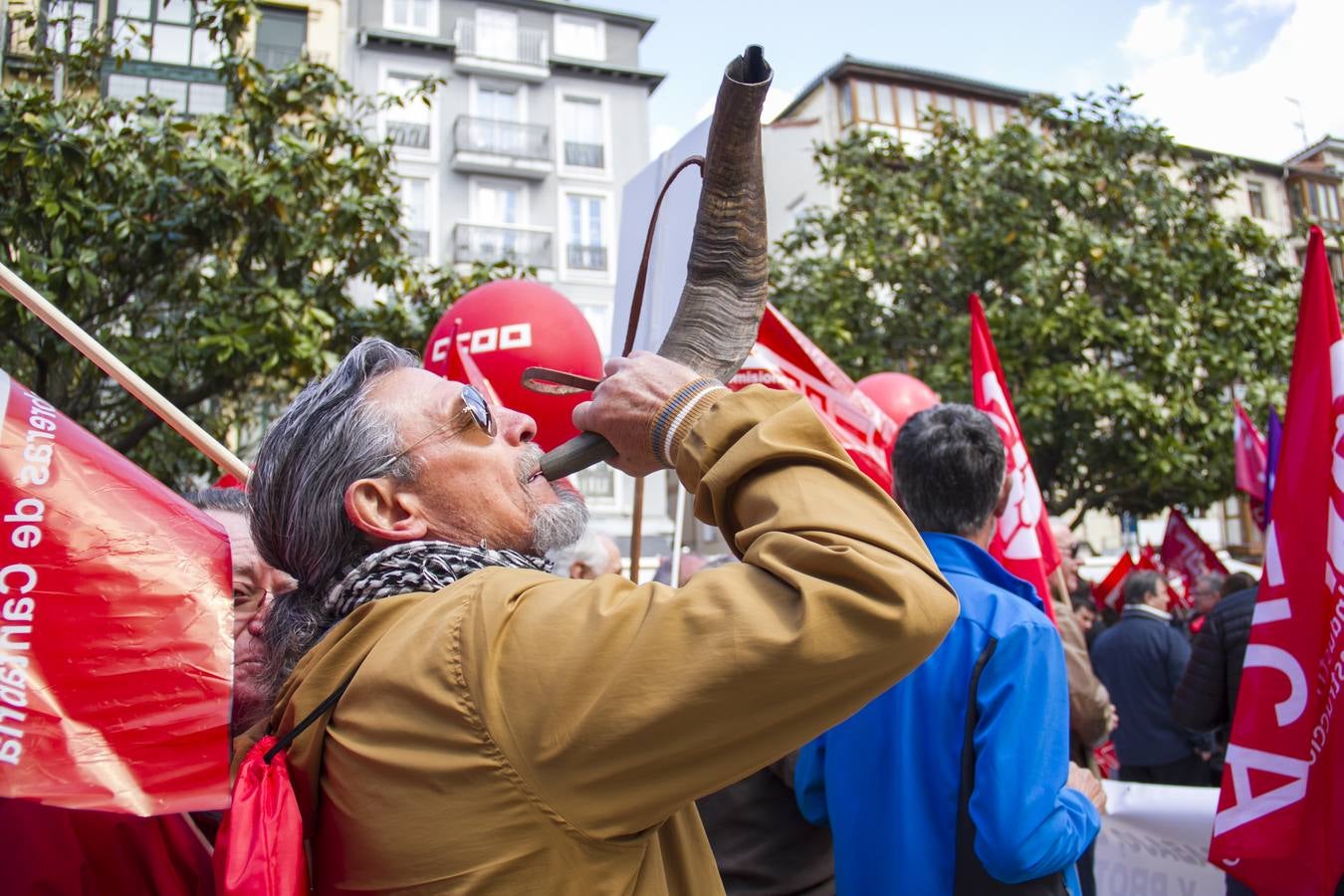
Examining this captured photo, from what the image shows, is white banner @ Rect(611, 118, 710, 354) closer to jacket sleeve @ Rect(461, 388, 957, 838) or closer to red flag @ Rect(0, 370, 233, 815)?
jacket sleeve @ Rect(461, 388, 957, 838)

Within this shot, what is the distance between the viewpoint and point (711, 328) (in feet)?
5.07

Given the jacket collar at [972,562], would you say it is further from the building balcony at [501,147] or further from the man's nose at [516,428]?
the building balcony at [501,147]

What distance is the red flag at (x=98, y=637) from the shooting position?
119cm

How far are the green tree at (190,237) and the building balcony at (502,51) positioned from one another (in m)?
18.0

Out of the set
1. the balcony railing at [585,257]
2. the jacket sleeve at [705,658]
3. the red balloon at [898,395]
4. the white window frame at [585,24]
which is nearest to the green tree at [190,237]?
the red balloon at [898,395]

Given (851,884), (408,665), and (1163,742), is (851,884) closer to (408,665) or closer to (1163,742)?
(408,665)

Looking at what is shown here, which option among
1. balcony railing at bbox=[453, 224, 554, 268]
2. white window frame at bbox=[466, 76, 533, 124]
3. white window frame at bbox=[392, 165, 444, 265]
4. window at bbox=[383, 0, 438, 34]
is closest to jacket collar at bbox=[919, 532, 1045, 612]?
balcony railing at bbox=[453, 224, 554, 268]

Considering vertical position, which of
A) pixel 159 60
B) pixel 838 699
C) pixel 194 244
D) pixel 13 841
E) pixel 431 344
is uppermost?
pixel 159 60

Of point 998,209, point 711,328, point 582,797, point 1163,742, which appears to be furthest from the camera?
point 998,209

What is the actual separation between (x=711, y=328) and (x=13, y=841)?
3.87 feet

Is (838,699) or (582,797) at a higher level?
(838,699)

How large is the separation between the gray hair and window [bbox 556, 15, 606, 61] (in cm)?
2786

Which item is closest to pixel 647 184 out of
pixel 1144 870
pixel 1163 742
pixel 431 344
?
pixel 431 344

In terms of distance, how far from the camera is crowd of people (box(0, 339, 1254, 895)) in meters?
1.18
